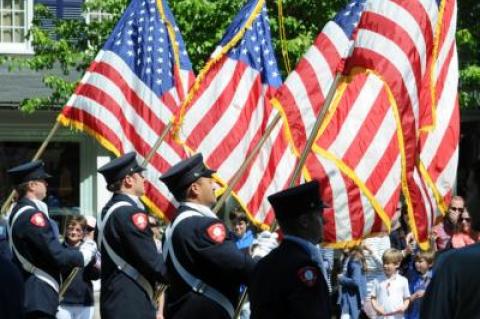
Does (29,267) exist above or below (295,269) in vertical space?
below

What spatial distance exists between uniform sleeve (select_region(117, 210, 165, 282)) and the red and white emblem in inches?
42.7

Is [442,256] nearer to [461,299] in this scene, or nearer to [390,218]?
[461,299]

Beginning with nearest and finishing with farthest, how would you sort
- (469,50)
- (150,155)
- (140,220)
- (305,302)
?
(305,302) < (140,220) < (150,155) < (469,50)

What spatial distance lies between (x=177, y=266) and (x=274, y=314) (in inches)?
77.5

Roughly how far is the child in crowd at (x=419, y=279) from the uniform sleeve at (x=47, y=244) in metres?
3.78

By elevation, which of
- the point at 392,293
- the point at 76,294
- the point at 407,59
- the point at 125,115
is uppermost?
the point at 407,59

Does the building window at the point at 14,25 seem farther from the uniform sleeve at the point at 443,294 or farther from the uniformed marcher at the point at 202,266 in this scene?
the uniform sleeve at the point at 443,294

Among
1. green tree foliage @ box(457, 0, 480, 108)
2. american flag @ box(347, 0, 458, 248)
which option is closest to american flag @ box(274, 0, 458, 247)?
american flag @ box(347, 0, 458, 248)

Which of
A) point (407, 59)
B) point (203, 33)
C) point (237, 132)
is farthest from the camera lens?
point (203, 33)

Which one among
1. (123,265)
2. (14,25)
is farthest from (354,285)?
(14,25)

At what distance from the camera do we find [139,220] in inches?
364

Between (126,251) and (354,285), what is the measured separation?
5219mm

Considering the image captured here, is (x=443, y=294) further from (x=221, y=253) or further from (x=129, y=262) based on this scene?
(x=129, y=262)

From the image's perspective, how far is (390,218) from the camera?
1002 cm
